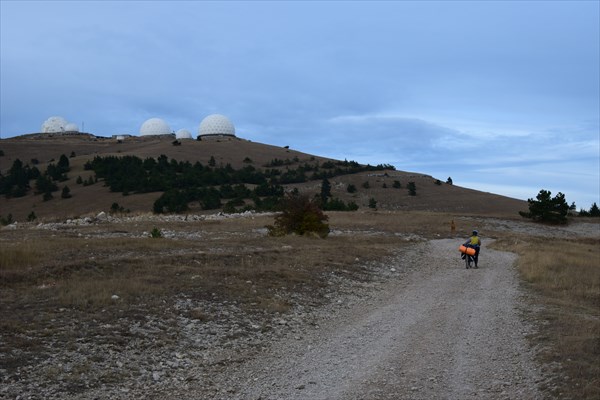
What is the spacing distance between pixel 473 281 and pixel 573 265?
19.9 feet

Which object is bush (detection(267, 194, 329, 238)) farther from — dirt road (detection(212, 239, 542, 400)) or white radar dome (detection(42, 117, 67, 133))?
white radar dome (detection(42, 117, 67, 133))

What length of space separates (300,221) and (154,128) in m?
90.4

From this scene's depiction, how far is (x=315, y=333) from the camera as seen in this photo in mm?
10164

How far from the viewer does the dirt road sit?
23.0ft

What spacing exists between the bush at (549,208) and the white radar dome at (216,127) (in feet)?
225

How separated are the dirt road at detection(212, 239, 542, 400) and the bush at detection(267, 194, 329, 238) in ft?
44.8

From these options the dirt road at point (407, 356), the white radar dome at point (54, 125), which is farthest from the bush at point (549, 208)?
the white radar dome at point (54, 125)

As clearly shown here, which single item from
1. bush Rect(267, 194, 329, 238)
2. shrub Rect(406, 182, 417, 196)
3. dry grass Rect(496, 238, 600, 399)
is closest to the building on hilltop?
shrub Rect(406, 182, 417, 196)

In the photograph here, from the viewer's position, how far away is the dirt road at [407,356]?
23.0ft

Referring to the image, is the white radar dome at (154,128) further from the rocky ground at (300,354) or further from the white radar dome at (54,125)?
the rocky ground at (300,354)

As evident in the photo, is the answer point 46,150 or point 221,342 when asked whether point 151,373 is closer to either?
point 221,342

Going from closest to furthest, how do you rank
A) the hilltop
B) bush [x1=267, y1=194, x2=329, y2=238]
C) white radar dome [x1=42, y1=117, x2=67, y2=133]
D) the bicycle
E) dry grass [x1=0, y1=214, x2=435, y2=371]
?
1. dry grass [x1=0, y1=214, x2=435, y2=371]
2. the bicycle
3. bush [x1=267, y1=194, x2=329, y2=238]
4. the hilltop
5. white radar dome [x1=42, y1=117, x2=67, y2=133]

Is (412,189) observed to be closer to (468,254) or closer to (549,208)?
(549,208)

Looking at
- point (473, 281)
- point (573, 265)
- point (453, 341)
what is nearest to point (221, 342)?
point (453, 341)
